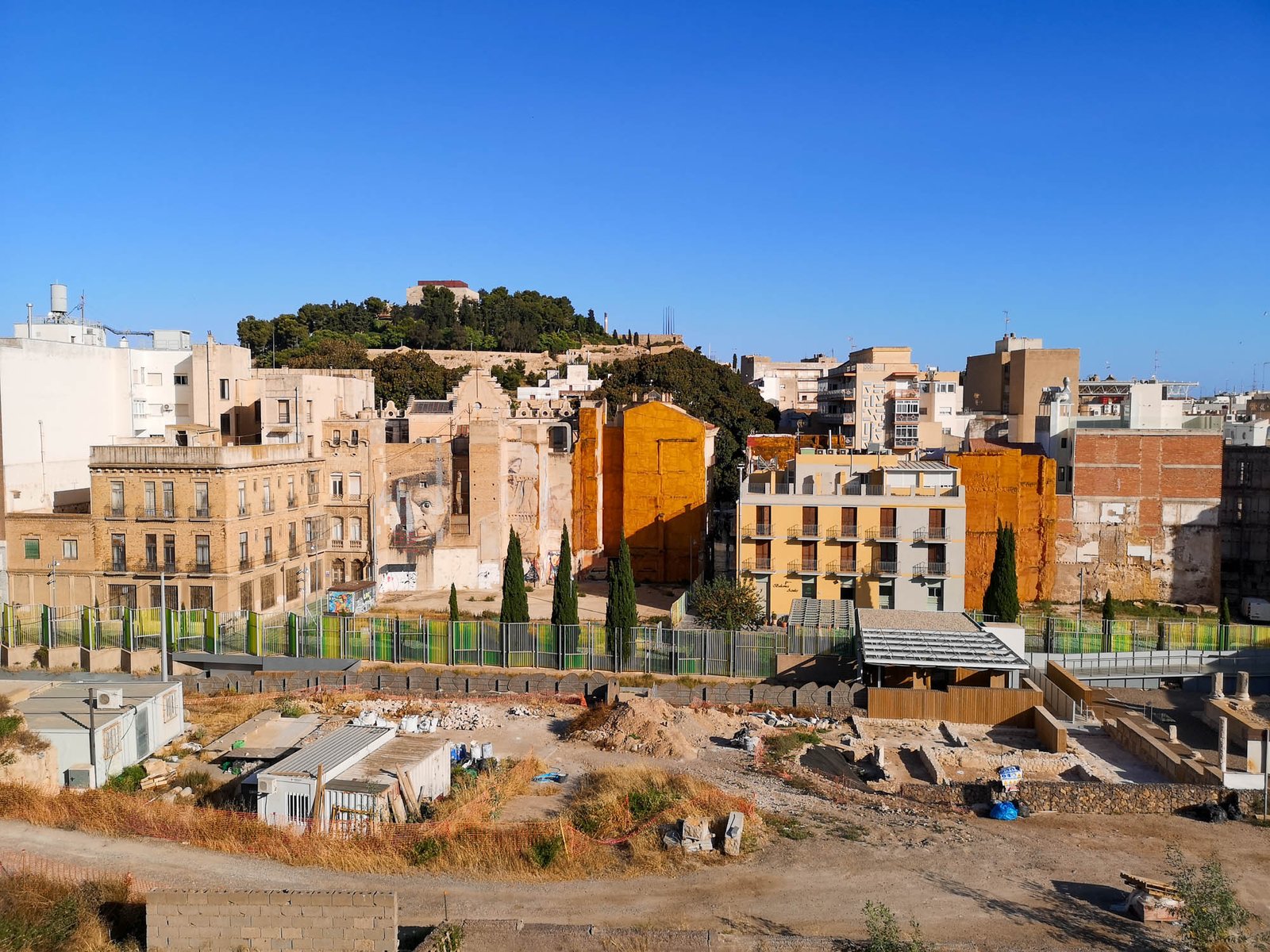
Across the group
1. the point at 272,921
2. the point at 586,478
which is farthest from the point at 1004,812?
the point at 586,478

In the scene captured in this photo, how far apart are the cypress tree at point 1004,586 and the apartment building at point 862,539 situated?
1.40 meters

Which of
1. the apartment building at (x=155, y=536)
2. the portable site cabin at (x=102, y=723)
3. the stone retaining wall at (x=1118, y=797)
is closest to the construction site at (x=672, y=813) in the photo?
the stone retaining wall at (x=1118, y=797)

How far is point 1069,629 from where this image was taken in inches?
1522

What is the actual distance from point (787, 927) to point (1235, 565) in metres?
50.9

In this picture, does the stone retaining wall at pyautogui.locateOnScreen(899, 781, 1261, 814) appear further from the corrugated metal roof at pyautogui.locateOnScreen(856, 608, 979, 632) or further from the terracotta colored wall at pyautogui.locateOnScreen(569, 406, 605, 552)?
the terracotta colored wall at pyautogui.locateOnScreen(569, 406, 605, 552)

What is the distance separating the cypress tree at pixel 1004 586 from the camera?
40.0 meters

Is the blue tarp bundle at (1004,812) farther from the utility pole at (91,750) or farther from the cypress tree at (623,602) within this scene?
the utility pole at (91,750)

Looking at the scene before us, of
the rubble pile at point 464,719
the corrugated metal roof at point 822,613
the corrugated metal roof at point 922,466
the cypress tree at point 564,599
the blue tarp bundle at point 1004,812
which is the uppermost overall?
the corrugated metal roof at point 922,466

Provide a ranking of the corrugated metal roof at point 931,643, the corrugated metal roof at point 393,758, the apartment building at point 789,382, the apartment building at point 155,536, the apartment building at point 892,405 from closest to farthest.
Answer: the corrugated metal roof at point 393,758, the corrugated metal roof at point 931,643, the apartment building at point 155,536, the apartment building at point 892,405, the apartment building at point 789,382

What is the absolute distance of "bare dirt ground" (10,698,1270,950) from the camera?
17062 millimetres

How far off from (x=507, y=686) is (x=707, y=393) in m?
51.7

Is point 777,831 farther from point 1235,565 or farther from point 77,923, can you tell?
point 1235,565

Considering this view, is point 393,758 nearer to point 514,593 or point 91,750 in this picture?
point 91,750

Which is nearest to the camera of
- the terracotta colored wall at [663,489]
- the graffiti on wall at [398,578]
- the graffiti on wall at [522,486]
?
the graffiti on wall at [398,578]
